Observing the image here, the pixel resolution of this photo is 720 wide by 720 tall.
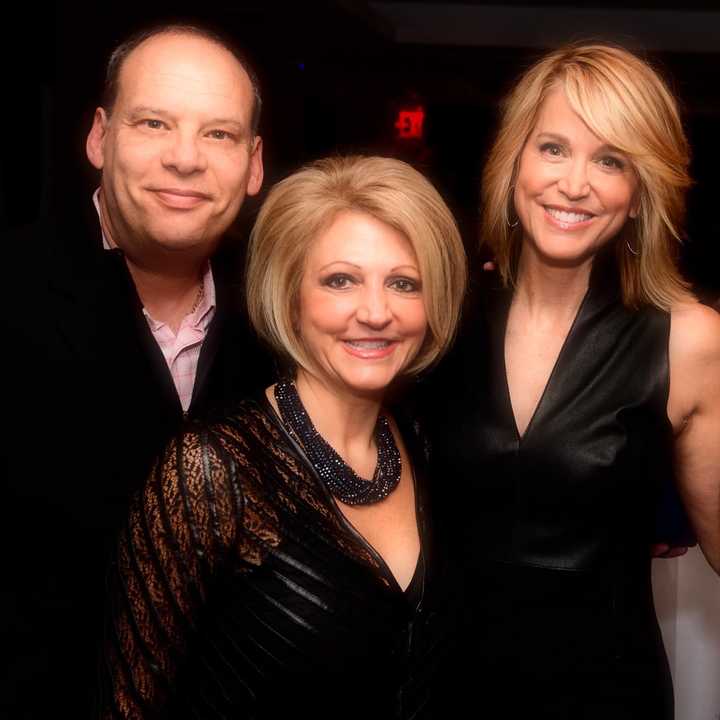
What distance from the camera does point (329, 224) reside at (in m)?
1.59

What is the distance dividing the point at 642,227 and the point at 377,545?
2.76ft

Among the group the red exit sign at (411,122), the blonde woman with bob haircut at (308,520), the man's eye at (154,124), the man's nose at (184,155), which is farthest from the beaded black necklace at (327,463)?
the red exit sign at (411,122)

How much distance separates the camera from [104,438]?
6.04ft

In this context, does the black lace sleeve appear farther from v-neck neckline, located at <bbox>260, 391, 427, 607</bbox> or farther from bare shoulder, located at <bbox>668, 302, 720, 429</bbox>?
bare shoulder, located at <bbox>668, 302, 720, 429</bbox>

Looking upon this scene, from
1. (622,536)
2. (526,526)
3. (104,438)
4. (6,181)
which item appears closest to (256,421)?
(104,438)

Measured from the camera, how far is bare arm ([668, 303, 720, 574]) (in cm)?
190

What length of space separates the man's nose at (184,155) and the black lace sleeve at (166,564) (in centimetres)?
61

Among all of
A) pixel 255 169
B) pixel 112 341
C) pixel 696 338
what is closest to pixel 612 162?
pixel 696 338

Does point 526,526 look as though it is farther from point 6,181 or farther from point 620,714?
point 6,181

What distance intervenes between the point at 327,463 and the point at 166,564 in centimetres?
30

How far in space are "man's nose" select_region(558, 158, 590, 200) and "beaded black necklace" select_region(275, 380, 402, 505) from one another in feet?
2.08

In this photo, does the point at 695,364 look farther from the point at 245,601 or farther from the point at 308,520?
the point at 245,601

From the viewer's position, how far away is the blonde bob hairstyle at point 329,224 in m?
1.59

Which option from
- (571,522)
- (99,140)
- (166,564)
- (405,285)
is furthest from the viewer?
(99,140)
